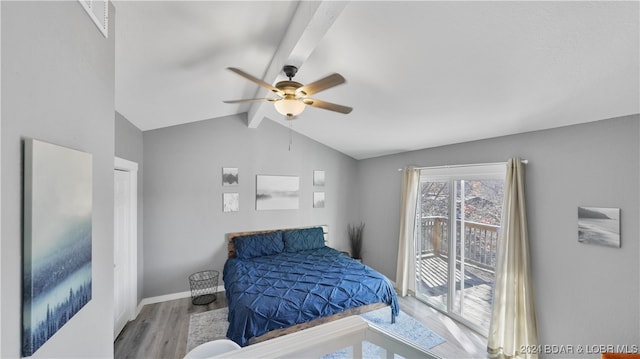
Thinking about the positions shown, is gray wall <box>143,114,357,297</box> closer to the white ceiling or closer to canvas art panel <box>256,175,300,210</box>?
canvas art panel <box>256,175,300,210</box>

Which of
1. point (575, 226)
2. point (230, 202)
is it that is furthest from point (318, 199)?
point (575, 226)

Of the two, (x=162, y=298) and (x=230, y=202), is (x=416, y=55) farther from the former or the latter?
(x=162, y=298)

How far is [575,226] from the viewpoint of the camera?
7.04ft

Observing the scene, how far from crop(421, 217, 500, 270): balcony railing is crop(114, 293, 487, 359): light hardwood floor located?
0.81m

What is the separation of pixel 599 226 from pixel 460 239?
1398 millimetres

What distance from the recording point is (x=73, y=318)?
1031 mm

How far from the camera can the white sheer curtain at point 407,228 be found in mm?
3799

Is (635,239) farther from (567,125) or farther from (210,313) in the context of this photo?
(210,313)

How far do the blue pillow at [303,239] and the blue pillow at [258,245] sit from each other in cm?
12

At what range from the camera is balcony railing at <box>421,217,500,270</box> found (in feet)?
9.52

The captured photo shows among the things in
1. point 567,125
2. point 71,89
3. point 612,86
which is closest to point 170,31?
point 71,89

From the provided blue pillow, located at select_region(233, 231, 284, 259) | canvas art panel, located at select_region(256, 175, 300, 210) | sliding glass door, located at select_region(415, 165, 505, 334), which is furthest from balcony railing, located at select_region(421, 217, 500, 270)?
blue pillow, located at select_region(233, 231, 284, 259)

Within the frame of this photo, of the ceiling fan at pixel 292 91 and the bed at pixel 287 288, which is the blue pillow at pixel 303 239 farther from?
the ceiling fan at pixel 292 91

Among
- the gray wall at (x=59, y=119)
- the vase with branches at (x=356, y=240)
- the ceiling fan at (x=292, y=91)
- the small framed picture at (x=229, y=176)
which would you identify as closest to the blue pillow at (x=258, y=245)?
the small framed picture at (x=229, y=176)
